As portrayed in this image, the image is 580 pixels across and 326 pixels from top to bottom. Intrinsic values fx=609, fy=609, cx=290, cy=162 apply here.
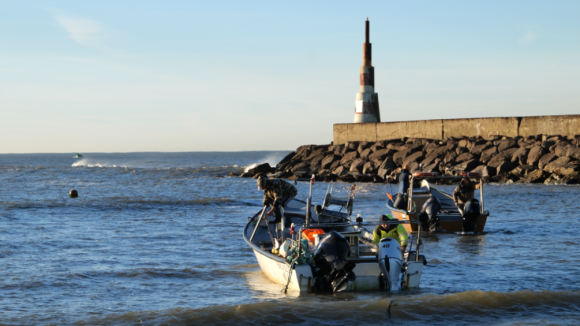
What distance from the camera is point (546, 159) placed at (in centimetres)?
3105

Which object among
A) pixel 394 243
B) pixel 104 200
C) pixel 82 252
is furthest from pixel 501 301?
pixel 104 200

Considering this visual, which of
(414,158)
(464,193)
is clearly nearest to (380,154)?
(414,158)

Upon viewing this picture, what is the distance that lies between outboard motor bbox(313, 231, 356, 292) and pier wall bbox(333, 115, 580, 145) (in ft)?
91.5

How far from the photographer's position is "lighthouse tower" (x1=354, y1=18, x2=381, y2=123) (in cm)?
4284

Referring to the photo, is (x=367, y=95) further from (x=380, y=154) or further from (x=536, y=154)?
(x=536, y=154)

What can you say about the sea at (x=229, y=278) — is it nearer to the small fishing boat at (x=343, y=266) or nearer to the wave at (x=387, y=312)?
the wave at (x=387, y=312)

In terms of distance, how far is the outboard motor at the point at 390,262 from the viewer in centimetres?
895

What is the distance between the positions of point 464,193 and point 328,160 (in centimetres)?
2520

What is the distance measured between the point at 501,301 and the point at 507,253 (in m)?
4.21

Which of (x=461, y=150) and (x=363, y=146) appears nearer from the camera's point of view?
(x=461, y=150)

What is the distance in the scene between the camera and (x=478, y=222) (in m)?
15.9

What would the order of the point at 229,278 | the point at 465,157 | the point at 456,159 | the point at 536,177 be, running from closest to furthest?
1. the point at 229,278
2. the point at 536,177
3. the point at 465,157
4. the point at 456,159

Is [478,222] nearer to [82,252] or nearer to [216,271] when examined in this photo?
[216,271]

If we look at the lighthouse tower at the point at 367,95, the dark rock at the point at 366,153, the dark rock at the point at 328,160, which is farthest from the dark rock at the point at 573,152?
the lighthouse tower at the point at 367,95
